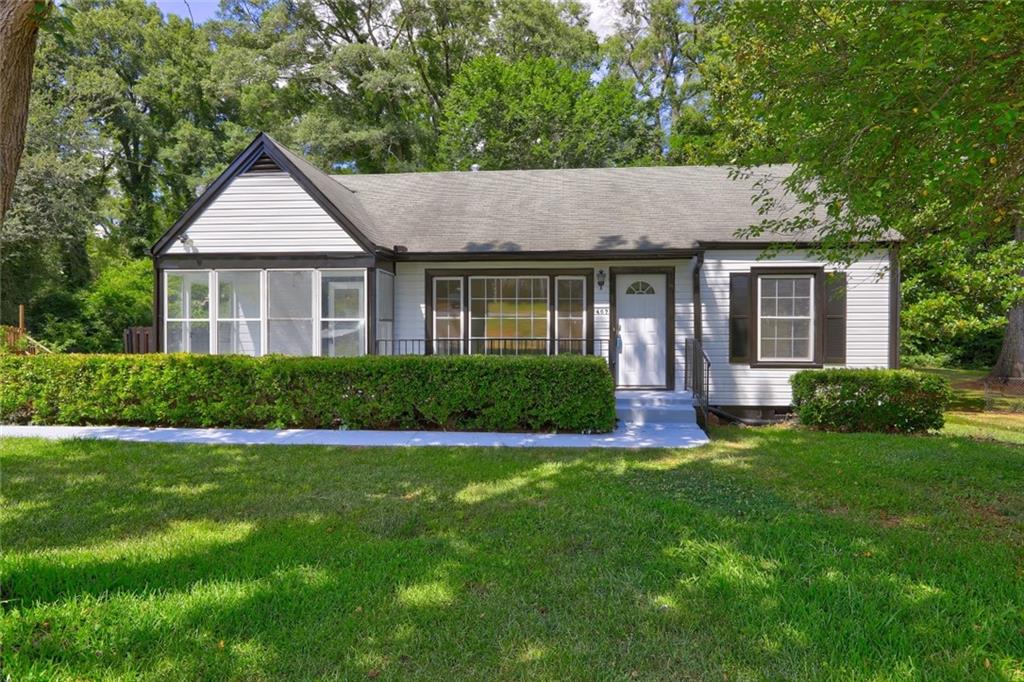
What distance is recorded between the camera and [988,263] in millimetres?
9562

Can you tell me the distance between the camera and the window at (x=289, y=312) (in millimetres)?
10508

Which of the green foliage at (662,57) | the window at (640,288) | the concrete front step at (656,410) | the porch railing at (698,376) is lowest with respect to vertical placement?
the concrete front step at (656,410)

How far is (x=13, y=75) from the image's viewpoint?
301 cm

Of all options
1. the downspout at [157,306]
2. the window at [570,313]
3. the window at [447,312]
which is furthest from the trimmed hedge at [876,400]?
the downspout at [157,306]

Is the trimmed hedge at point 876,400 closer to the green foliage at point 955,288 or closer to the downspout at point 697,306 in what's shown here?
the green foliage at point 955,288

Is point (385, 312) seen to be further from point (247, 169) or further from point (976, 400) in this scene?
point (976, 400)

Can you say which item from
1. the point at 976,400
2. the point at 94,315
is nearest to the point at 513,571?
the point at 976,400

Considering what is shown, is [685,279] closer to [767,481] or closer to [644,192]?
[644,192]

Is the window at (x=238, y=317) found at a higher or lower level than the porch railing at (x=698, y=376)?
higher

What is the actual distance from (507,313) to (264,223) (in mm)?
4940

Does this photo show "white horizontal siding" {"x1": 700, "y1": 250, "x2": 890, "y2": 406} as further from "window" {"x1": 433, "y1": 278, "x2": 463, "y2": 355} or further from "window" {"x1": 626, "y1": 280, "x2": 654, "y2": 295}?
"window" {"x1": 433, "y1": 278, "x2": 463, "y2": 355}

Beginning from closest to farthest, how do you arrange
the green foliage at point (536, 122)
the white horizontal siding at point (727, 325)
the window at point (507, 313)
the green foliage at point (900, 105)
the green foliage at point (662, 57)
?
1. the green foliage at point (900, 105)
2. the white horizontal siding at point (727, 325)
3. the window at point (507, 313)
4. the green foliage at point (536, 122)
5. the green foliage at point (662, 57)

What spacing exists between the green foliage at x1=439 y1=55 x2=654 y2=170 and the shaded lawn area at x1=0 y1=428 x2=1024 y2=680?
710 inches

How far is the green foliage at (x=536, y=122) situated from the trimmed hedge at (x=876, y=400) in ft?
50.7
